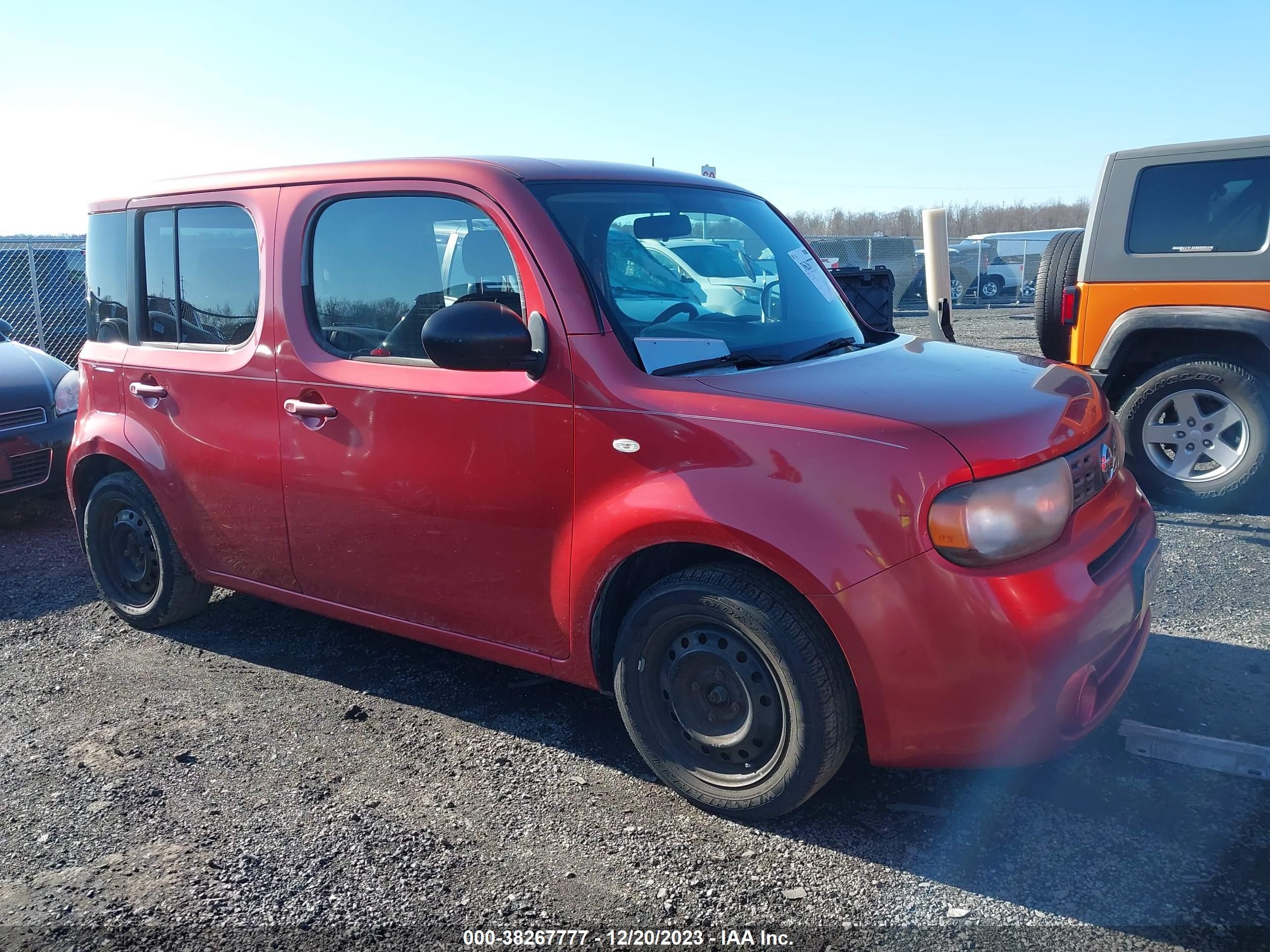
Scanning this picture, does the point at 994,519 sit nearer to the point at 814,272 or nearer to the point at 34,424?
the point at 814,272

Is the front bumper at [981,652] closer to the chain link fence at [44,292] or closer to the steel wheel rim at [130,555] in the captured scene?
the steel wheel rim at [130,555]

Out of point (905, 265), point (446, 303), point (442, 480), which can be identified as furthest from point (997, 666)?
point (905, 265)

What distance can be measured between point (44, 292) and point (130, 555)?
986 centimetres

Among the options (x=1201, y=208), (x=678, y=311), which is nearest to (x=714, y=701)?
(x=678, y=311)

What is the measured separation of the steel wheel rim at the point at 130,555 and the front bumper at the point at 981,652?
3320mm

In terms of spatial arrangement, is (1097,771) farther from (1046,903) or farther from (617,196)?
(617,196)

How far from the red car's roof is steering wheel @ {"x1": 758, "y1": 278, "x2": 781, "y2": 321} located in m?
0.52

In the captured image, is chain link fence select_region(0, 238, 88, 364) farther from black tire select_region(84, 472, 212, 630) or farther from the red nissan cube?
the red nissan cube

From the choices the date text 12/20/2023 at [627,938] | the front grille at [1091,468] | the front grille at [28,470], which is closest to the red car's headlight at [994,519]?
the front grille at [1091,468]

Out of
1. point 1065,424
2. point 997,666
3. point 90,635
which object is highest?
point 1065,424

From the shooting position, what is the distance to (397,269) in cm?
346

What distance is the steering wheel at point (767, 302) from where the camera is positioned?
11.4 ft

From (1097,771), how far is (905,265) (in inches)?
957

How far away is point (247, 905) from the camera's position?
2.67 meters
